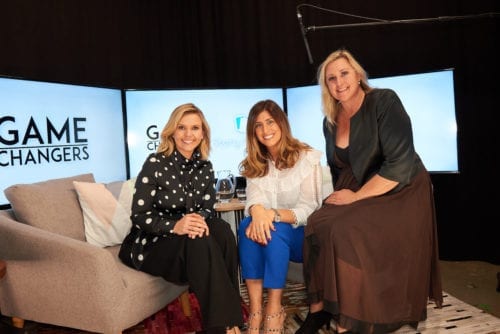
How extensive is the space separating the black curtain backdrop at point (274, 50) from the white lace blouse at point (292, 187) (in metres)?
1.21

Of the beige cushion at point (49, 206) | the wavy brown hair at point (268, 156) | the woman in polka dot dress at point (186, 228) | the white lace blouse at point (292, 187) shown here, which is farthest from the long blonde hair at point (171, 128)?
the beige cushion at point (49, 206)

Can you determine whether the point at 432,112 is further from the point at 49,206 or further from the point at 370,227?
the point at 49,206

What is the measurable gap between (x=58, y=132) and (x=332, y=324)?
1.92 meters

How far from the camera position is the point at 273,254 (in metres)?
1.88

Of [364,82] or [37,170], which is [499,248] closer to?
[364,82]

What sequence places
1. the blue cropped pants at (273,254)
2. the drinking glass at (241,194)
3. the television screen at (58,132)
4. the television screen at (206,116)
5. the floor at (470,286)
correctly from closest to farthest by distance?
the blue cropped pants at (273,254) → the floor at (470,286) → the television screen at (58,132) → the drinking glass at (241,194) → the television screen at (206,116)

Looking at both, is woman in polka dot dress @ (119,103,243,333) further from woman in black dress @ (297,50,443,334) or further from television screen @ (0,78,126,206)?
television screen @ (0,78,126,206)

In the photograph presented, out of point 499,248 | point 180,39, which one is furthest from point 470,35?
point 180,39

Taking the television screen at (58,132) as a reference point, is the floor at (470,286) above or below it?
below

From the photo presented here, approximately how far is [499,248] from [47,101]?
3.18 meters

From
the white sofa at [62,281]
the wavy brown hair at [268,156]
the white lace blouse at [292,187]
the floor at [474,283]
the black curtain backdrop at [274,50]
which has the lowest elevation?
the floor at [474,283]

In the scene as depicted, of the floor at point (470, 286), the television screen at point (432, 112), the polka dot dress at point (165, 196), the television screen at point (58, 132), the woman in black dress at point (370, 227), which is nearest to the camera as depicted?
the woman in black dress at point (370, 227)

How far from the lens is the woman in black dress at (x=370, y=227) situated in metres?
1.75

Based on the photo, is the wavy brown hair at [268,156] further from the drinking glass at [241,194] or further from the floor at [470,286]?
the floor at [470,286]
